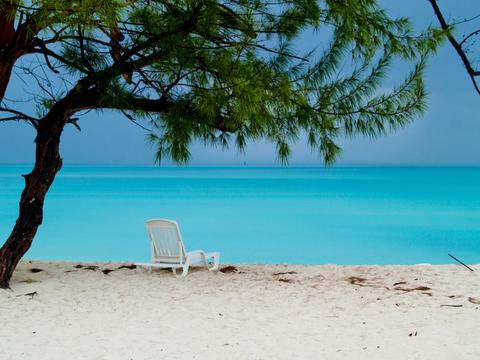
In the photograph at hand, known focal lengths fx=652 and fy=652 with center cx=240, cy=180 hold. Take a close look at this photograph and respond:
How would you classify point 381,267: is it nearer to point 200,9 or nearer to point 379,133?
point 379,133

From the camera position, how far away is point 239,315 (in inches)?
183

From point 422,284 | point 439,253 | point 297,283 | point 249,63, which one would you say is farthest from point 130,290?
point 439,253

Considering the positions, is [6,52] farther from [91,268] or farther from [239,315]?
[239,315]

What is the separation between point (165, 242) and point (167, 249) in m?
0.08

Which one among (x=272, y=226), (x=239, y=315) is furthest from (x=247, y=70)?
(x=272, y=226)

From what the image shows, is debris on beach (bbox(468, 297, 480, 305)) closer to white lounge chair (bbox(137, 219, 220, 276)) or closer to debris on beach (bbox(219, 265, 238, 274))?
debris on beach (bbox(219, 265, 238, 274))

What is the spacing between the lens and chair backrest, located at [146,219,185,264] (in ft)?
20.4

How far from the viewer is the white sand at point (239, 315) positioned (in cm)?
373

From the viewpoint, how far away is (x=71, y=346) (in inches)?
150

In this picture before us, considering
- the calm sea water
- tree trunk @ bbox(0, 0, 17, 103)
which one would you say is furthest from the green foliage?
the calm sea water

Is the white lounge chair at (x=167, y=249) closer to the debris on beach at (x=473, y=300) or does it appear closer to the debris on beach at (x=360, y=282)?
the debris on beach at (x=360, y=282)

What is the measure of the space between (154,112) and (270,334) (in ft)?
7.85

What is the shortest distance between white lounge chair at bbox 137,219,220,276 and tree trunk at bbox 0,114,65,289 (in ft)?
3.56

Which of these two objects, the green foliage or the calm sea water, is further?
the calm sea water
